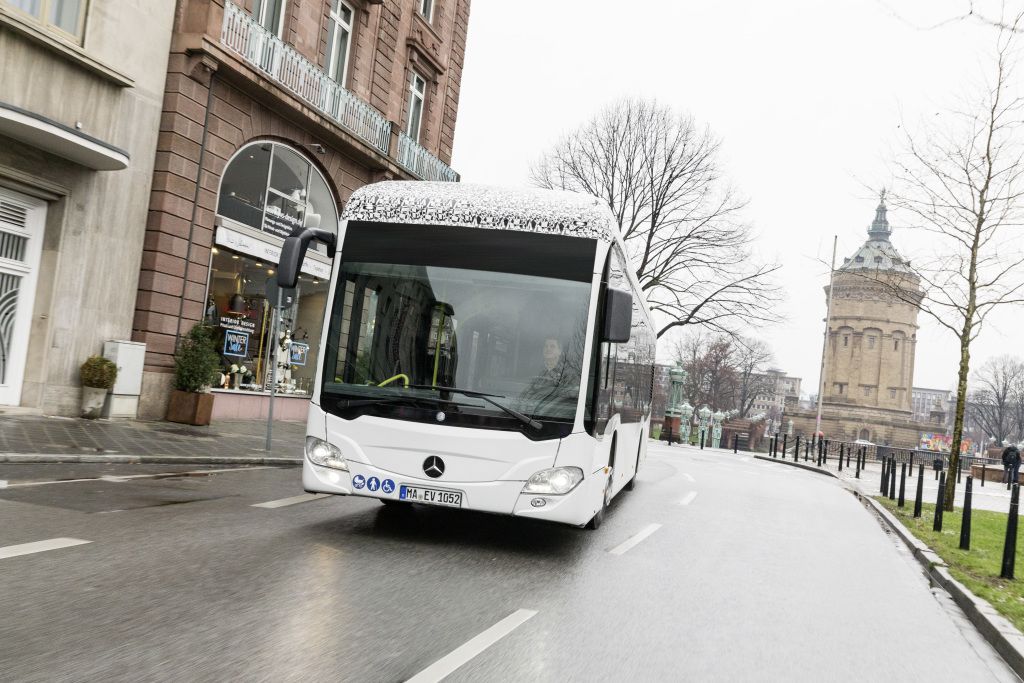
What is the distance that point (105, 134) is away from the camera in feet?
46.3

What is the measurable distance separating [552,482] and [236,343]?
13.0 metres

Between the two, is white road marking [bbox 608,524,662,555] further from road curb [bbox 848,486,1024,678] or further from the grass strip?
the grass strip

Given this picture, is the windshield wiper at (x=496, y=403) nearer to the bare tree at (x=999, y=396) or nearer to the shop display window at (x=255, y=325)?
the shop display window at (x=255, y=325)

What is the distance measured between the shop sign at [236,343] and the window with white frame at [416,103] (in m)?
8.59

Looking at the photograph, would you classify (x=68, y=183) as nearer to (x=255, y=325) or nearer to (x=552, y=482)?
(x=255, y=325)

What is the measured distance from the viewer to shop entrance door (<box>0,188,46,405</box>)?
A: 12938 mm

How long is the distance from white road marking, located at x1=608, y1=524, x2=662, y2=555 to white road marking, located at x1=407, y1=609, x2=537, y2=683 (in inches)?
110

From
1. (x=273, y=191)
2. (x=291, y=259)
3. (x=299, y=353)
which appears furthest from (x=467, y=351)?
(x=299, y=353)

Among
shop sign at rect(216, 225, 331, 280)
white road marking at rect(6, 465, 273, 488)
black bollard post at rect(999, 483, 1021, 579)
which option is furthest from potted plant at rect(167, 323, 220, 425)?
black bollard post at rect(999, 483, 1021, 579)

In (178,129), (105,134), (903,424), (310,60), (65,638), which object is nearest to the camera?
(65,638)

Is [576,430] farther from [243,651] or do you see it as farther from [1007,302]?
[1007,302]

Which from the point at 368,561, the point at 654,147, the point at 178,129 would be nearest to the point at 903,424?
the point at 654,147

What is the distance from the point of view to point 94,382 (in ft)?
44.9

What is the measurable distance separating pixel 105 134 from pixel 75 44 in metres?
1.41
